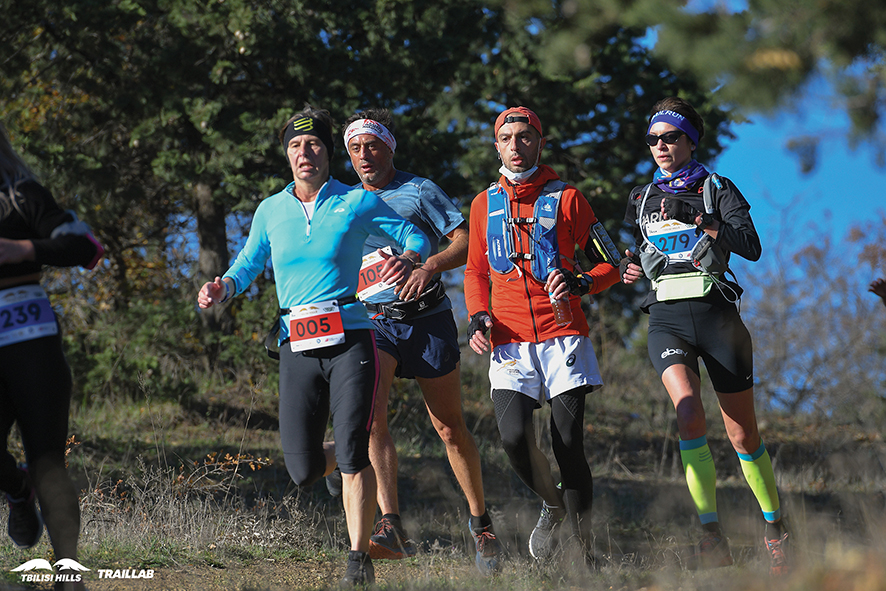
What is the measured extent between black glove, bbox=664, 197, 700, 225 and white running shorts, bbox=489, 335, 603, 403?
858 millimetres

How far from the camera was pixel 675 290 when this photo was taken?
4.83 m

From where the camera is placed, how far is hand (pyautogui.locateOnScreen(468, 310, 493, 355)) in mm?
4676

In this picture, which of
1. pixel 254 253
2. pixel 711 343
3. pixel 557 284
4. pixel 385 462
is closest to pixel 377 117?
pixel 254 253

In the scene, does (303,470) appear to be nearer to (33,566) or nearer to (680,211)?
(33,566)

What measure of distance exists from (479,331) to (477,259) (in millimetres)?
526

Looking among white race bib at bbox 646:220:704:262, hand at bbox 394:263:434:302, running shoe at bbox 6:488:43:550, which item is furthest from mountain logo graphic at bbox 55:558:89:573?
white race bib at bbox 646:220:704:262

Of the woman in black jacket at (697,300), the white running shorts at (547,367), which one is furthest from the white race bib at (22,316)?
the woman in black jacket at (697,300)

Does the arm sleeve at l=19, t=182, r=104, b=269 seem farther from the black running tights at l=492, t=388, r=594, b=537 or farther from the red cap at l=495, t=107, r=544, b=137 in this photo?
the red cap at l=495, t=107, r=544, b=137

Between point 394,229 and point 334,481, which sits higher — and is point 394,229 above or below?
above

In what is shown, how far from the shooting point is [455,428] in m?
5.16

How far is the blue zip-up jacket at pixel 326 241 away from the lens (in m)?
4.20

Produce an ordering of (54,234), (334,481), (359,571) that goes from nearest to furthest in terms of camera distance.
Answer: (54,234) < (359,571) < (334,481)

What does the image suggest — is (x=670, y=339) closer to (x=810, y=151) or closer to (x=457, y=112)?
(x=810, y=151)

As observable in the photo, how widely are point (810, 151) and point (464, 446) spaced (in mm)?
2750
